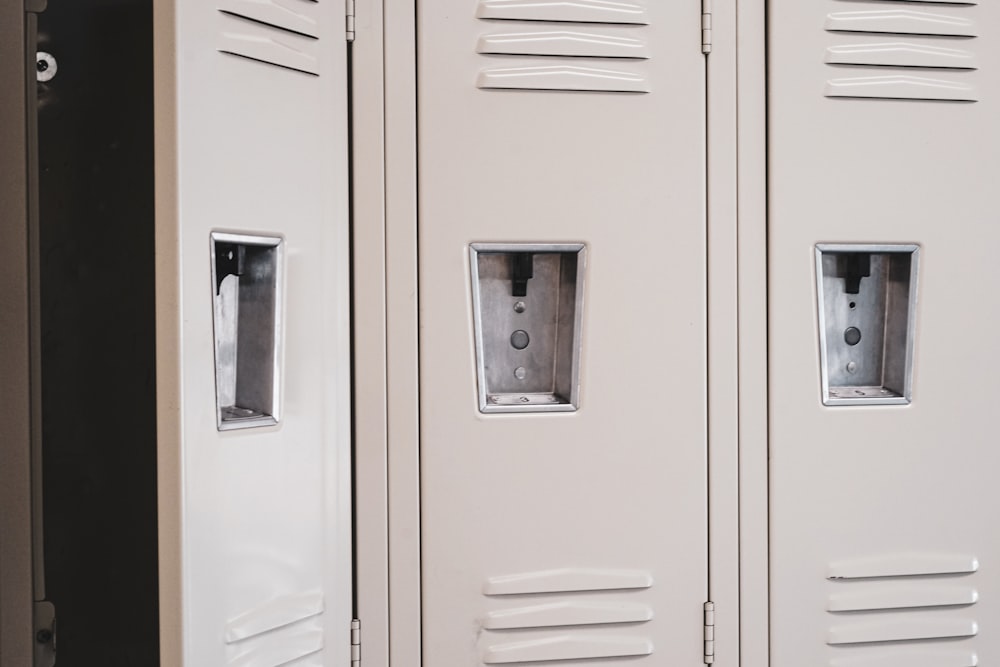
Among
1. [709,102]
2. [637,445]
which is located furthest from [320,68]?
[637,445]

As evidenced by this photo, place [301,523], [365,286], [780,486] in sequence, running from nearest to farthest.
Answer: [301,523] → [365,286] → [780,486]

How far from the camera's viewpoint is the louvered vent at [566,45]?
1.80 meters

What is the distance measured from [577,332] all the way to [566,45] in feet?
1.87

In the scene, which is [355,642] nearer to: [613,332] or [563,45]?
[613,332]

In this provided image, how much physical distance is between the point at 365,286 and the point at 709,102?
795 millimetres

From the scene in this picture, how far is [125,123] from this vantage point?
182cm

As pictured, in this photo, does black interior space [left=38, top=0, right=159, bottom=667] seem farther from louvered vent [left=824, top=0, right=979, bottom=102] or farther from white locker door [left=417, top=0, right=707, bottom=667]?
louvered vent [left=824, top=0, right=979, bottom=102]

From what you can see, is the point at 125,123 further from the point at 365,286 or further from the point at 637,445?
the point at 637,445

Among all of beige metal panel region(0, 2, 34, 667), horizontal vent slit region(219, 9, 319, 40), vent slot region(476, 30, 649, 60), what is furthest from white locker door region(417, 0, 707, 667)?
beige metal panel region(0, 2, 34, 667)

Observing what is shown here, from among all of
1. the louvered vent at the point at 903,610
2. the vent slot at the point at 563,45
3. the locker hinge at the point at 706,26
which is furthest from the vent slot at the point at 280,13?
the louvered vent at the point at 903,610

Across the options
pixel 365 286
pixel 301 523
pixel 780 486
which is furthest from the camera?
pixel 780 486

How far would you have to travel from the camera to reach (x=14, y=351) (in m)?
1.55

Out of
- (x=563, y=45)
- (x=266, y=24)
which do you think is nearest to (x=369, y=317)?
(x=266, y=24)

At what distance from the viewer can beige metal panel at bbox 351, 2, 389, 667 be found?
1.77 meters
